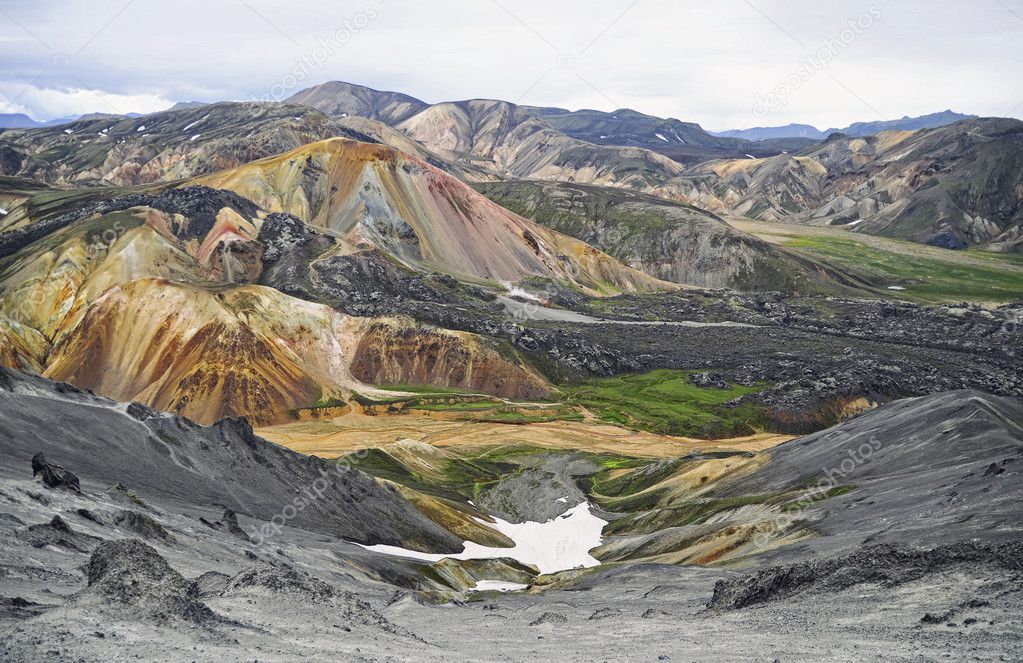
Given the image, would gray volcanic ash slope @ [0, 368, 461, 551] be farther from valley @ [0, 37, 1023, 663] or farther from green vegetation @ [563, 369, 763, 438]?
green vegetation @ [563, 369, 763, 438]

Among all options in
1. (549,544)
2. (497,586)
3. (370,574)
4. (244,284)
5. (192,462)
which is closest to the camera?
(370,574)

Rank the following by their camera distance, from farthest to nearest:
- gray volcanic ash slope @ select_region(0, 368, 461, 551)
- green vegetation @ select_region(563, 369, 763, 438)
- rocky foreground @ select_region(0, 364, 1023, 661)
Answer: green vegetation @ select_region(563, 369, 763, 438) → gray volcanic ash slope @ select_region(0, 368, 461, 551) → rocky foreground @ select_region(0, 364, 1023, 661)

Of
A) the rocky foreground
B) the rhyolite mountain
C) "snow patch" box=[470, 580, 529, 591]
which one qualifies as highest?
the rhyolite mountain

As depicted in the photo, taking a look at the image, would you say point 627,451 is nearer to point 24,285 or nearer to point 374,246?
point 374,246

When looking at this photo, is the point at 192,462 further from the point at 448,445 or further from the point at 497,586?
the point at 448,445

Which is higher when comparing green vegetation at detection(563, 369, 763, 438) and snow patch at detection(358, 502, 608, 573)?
green vegetation at detection(563, 369, 763, 438)

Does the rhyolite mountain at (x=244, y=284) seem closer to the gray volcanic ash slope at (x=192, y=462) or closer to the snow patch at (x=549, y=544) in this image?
the snow patch at (x=549, y=544)

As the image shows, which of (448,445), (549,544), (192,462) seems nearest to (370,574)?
(192,462)

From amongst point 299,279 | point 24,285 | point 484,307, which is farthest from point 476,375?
point 24,285

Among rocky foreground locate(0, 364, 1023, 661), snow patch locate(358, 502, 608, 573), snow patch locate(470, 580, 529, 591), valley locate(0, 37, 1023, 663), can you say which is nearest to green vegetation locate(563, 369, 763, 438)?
valley locate(0, 37, 1023, 663)
